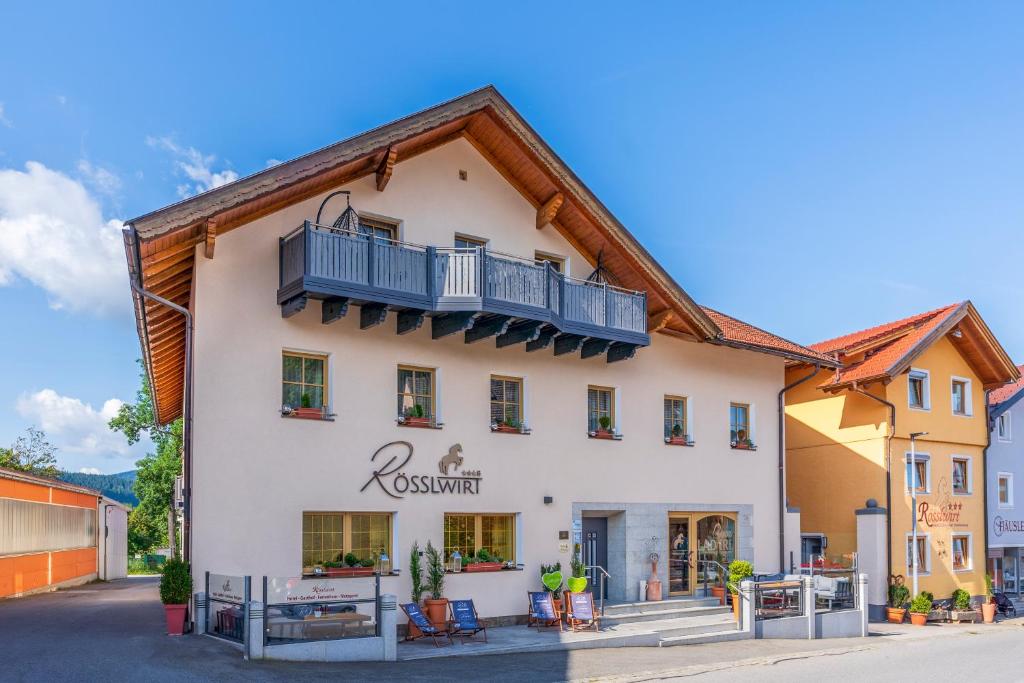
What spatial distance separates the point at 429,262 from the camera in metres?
18.1

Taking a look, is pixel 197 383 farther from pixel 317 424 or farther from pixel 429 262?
pixel 429 262

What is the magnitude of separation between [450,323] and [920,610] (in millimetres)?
14954

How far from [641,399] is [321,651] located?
33.3ft

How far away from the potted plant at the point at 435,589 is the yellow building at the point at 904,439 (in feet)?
42.8

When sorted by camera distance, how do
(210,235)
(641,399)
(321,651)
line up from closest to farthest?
(321,651) < (210,235) < (641,399)

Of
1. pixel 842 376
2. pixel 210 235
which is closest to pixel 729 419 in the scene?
pixel 842 376

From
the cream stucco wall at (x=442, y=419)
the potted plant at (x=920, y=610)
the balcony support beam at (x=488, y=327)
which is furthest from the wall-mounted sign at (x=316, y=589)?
the potted plant at (x=920, y=610)

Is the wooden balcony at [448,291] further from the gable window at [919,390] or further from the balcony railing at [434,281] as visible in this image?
the gable window at [919,390]

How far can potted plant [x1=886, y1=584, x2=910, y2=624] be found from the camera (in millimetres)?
25578

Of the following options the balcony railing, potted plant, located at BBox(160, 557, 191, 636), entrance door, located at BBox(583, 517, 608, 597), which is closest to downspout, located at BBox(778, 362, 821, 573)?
entrance door, located at BBox(583, 517, 608, 597)

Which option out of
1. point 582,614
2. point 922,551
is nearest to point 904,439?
point 922,551

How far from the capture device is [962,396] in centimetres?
3000

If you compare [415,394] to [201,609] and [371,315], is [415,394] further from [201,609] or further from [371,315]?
[201,609]

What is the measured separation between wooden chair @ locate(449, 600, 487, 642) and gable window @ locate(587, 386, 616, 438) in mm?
5326
